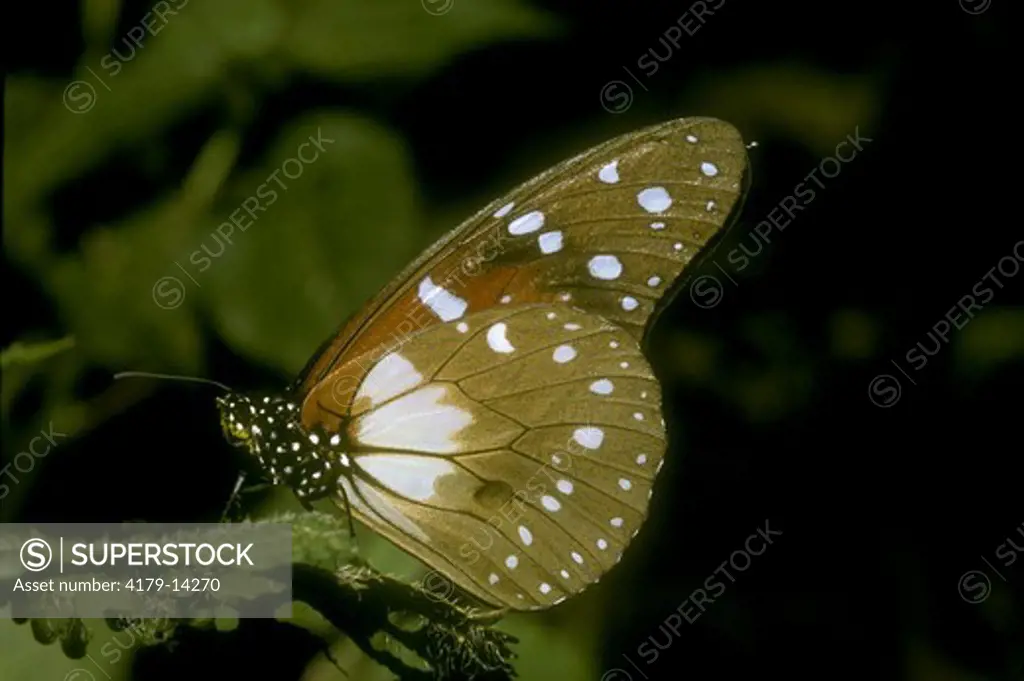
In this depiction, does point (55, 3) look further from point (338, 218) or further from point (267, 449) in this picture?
point (267, 449)

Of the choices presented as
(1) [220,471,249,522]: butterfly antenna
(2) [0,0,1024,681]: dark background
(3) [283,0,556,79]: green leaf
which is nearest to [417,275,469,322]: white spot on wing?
(1) [220,471,249,522]: butterfly antenna

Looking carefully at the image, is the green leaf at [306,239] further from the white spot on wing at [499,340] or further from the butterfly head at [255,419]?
the white spot on wing at [499,340]

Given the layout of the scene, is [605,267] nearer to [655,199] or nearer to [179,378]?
[655,199]

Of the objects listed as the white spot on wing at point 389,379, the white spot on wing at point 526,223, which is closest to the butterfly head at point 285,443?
the white spot on wing at point 389,379

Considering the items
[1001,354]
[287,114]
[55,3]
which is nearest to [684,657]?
[1001,354]

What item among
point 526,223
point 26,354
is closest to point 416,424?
point 526,223

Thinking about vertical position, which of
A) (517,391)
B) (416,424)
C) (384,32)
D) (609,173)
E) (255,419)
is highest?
(609,173)

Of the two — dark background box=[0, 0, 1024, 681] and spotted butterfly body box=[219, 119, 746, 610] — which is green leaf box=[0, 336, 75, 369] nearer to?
spotted butterfly body box=[219, 119, 746, 610]
